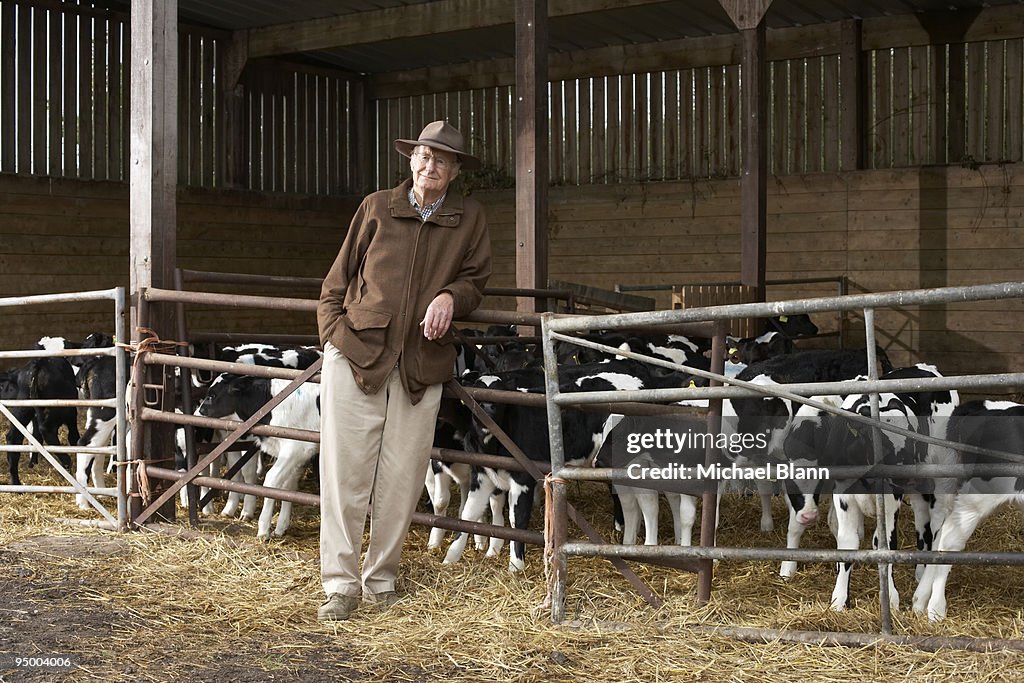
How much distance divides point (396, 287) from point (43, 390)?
177 inches

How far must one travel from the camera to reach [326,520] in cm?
493

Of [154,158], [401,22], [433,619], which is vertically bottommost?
[433,619]

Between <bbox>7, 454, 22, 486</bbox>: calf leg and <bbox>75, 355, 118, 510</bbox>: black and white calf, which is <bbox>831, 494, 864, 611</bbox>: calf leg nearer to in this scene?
<bbox>75, 355, 118, 510</bbox>: black and white calf

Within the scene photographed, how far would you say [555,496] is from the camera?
474cm

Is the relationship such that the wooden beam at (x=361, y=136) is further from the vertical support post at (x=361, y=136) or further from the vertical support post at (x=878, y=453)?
the vertical support post at (x=878, y=453)

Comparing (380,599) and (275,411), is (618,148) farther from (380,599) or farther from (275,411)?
(380,599)

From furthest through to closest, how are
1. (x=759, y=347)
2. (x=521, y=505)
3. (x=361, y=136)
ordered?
(x=361, y=136) < (x=759, y=347) < (x=521, y=505)

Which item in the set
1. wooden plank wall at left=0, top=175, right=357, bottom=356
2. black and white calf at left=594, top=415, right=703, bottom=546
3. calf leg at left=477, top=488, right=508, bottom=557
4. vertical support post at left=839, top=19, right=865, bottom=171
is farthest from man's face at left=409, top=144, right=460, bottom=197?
vertical support post at left=839, top=19, right=865, bottom=171

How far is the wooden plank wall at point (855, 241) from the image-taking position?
49.7 feet

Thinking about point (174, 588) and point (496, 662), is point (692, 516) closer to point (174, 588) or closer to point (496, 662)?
point (496, 662)

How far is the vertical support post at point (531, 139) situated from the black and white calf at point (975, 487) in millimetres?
4690

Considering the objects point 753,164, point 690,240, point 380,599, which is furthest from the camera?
point 690,240

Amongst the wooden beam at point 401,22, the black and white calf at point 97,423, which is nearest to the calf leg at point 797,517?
the black and white calf at point 97,423

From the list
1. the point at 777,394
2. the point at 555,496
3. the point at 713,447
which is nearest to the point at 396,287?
the point at 555,496
